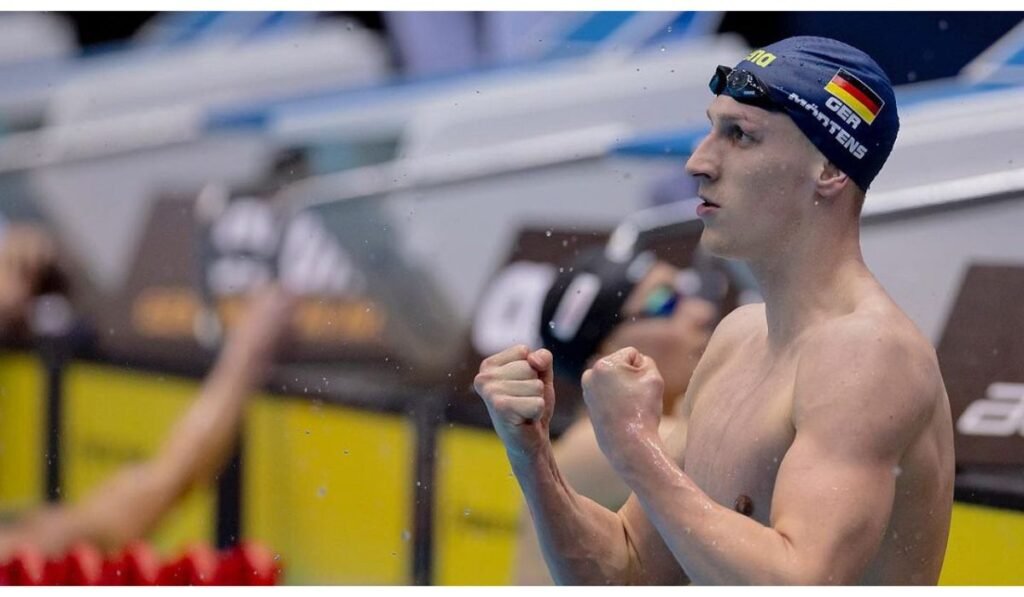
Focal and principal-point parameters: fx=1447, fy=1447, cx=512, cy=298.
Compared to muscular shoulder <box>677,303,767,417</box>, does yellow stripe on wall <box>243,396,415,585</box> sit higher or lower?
lower

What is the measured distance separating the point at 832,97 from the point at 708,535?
0.60m

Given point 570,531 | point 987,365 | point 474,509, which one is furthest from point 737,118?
point 474,509

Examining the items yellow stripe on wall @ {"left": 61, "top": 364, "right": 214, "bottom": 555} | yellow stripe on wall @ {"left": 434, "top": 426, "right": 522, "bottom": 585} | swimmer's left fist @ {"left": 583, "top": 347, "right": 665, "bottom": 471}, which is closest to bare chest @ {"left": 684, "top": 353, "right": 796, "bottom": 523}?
swimmer's left fist @ {"left": 583, "top": 347, "right": 665, "bottom": 471}

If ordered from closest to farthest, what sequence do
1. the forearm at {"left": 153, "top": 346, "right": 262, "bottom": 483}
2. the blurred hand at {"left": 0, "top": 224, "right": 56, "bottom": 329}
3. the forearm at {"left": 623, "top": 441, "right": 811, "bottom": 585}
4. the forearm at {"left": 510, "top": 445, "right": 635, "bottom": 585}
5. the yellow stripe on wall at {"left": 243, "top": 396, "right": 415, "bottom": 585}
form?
the forearm at {"left": 623, "top": 441, "right": 811, "bottom": 585} < the forearm at {"left": 510, "top": 445, "right": 635, "bottom": 585} < the yellow stripe on wall at {"left": 243, "top": 396, "right": 415, "bottom": 585} < the forearm at {"left": 153, "top": 346, "right": 262, "bottom": 483} < the blurred hand at {"left": 0, "top": 224, "right": 56, "bottom": 329}

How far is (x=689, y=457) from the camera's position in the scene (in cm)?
200

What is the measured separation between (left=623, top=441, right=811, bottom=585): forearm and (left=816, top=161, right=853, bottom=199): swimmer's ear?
0.41 m

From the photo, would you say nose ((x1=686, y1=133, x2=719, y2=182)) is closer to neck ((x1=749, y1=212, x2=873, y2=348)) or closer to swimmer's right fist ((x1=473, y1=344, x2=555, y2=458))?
neck ((x1=749, y1=212, x2=873, y2=348))

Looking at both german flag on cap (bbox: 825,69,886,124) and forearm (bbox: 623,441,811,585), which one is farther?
german flag on cap (bbox: 825,69,886,124)

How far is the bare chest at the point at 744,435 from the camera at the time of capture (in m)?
1.85

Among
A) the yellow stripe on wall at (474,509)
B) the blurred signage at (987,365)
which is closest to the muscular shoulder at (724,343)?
the blurred signage at (987,365)

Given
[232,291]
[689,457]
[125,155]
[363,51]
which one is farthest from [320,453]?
[689,457]

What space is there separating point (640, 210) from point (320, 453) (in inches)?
50.7

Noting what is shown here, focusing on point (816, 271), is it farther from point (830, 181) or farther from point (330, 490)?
point (330, 490)

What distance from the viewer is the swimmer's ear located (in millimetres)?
1896
